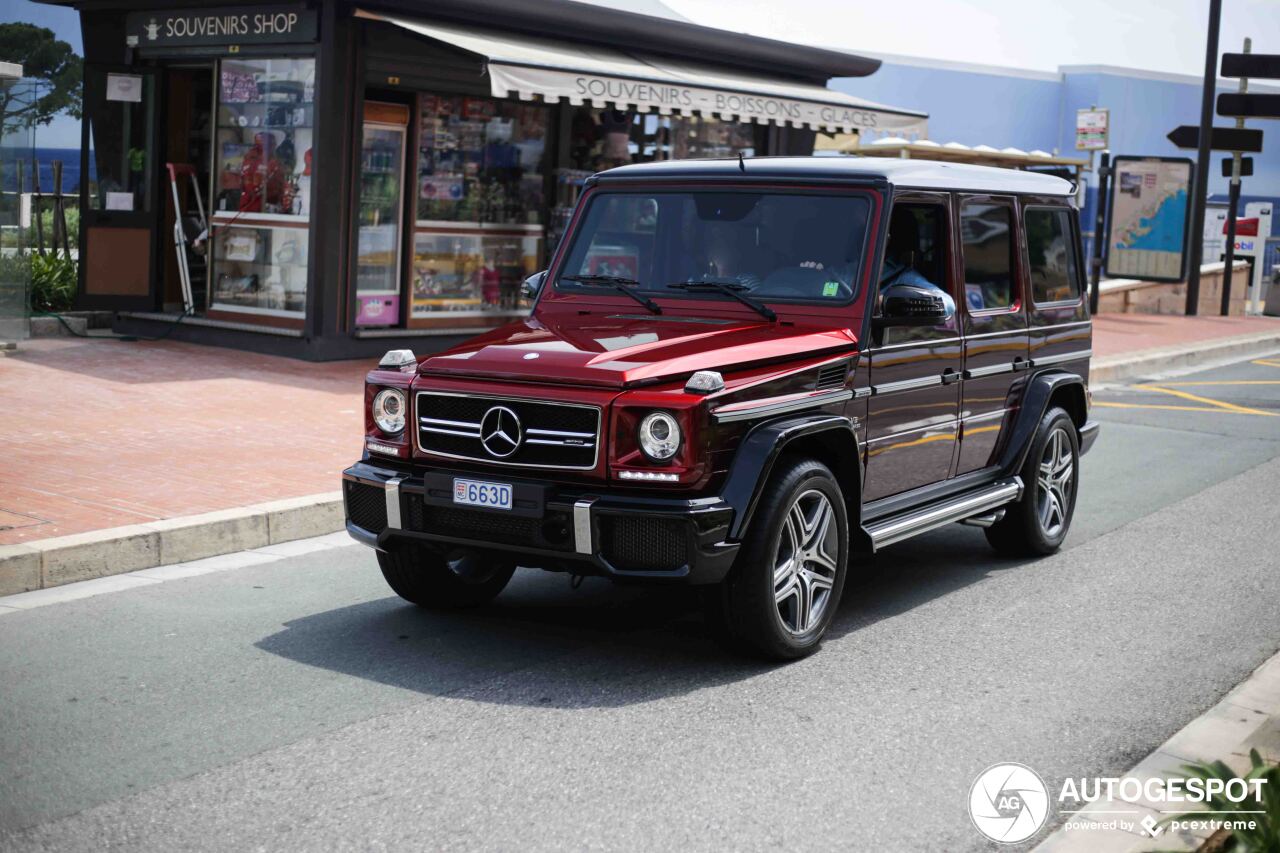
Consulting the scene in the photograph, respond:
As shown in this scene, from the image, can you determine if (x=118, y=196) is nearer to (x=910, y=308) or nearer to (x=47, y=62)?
(x=910, y=308)

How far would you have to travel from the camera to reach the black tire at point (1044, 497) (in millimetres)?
7949

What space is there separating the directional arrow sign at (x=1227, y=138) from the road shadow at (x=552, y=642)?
83.0 feet

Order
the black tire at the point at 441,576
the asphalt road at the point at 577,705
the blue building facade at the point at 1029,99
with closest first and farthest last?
1. the asphalt road at the point at 577,705
2. the black tire at the point at 441,576
3. the blue building facade at the point at 1029,99

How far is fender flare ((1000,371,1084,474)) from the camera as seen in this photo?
782 centimetres

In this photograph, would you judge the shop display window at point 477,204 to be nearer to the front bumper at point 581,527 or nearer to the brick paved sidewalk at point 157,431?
the brick paved sidewalk at point 157,431

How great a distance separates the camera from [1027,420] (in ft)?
25.9

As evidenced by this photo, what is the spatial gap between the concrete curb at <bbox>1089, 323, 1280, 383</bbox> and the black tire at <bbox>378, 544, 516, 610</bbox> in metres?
11.0

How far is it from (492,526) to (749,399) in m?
1.09

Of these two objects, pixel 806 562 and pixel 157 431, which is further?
pixel 157 431

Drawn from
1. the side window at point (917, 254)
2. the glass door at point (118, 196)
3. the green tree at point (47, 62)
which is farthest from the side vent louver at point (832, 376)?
the green tree at point (47, 62)

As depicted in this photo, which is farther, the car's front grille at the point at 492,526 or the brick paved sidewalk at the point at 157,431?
the brick paved sidewalk at the point at 157,431

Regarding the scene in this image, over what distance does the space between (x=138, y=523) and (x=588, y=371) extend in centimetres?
306

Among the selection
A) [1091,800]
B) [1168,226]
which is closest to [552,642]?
[1091,800]

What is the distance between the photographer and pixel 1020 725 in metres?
5.29
